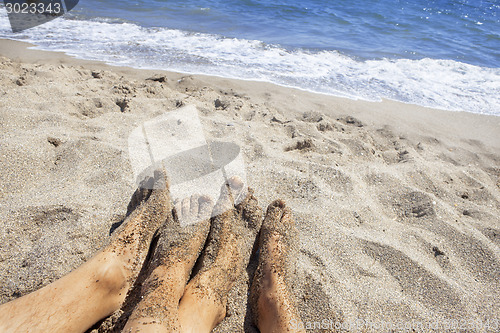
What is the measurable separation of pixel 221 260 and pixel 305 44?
6.16 metres

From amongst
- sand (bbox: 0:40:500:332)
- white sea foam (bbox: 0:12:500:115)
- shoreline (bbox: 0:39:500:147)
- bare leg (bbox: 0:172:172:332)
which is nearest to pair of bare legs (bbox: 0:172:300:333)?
bare leg (bbox: 0:172:172:332)

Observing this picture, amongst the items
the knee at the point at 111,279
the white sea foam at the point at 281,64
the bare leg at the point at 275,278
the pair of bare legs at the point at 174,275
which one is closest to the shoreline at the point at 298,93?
→ the white sea foam at the point at 281,64

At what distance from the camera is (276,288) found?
1732 mm

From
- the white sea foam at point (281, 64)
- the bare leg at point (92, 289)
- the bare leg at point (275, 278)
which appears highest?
the white sea foam at point (281, 64)

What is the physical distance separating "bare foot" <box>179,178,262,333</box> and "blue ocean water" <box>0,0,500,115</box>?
10.6ft

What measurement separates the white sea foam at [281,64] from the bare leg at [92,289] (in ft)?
11.8

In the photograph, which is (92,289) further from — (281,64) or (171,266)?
(281,64)

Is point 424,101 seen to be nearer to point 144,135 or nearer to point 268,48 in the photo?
point 268,48

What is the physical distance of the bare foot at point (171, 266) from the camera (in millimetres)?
1382

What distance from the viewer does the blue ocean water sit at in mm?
5227

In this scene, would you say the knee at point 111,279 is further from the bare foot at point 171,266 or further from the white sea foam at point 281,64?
the white sea foam at point 281,64

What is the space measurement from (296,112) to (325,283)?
260cm

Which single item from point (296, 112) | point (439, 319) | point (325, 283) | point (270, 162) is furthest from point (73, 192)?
point (296, 112)

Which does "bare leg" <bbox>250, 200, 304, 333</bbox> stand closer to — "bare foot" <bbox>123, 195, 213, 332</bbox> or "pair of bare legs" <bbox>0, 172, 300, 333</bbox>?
"pair of bare legs" <bbox>0, 172, 300, 333</bbox>
